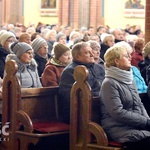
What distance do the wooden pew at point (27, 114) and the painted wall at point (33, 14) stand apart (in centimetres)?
1932

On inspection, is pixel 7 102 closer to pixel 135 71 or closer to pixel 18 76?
pixel 18 76

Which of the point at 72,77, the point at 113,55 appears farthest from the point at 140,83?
the point at 113,55

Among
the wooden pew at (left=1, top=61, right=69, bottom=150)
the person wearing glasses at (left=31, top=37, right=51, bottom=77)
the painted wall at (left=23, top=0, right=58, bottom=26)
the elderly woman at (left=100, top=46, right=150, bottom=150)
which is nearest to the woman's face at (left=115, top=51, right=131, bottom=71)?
the elderly woman at (left=100, top=46, right=150, bottom=150)

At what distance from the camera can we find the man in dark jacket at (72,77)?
21.6 feet

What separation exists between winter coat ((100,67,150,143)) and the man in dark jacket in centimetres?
50

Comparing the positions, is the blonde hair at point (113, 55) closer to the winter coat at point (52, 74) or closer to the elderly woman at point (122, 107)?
the elderly woman at point (122, 107)

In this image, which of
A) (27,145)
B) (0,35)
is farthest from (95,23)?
(27,145)

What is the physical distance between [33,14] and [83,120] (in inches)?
799

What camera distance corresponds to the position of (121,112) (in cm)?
600

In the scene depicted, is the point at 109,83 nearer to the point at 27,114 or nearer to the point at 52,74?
the point at 27,114

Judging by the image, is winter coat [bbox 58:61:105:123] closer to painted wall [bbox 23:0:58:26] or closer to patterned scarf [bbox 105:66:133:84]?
patterned scarf [bbox 105:66:133:84]

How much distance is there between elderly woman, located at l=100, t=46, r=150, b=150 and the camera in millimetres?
5984

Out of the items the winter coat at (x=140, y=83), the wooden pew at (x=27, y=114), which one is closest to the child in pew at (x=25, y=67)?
the wooden pew at (x=27, y=114)

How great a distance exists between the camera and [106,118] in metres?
6.22
